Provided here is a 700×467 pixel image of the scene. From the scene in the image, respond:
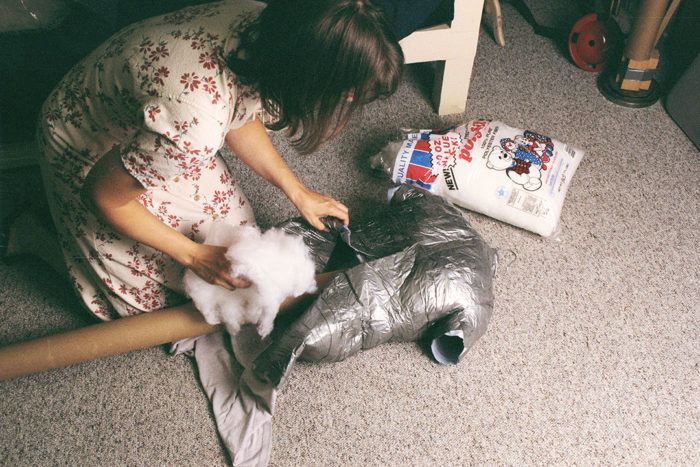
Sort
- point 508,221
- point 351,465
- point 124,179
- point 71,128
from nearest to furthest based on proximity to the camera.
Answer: point 124,179, point 71,128, point 351,465, point 508,221

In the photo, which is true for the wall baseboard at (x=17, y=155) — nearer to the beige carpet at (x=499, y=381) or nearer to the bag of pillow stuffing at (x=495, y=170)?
the beige carpet at (x=499, y=381)

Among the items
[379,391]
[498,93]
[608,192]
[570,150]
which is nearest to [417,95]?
[498,93]

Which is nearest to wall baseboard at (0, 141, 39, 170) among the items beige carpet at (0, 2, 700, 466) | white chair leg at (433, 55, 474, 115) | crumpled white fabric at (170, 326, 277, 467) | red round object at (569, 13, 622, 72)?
beige carpet at (0, 2, 700, 466)

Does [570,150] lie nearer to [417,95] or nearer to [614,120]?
[614,120]

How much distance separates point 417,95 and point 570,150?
45 centimetres

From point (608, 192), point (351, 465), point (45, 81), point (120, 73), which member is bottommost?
point (351, 465)

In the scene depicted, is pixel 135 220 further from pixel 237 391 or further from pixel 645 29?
pixel 645 29

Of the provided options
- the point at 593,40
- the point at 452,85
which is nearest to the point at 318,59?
the point at 452,85

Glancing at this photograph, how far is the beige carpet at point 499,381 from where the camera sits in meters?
1.04

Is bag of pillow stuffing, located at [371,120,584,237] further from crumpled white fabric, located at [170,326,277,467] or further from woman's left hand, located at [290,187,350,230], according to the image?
crumpled white fabric, located at [170,326,277,467]

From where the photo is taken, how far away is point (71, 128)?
893mm

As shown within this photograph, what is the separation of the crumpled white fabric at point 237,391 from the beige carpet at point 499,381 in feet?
0.10

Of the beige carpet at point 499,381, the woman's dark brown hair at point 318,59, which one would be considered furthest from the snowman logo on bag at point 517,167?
the woman's dark brown hair at point 318,59

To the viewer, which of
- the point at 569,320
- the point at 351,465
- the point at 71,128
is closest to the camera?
the point at 71,128
